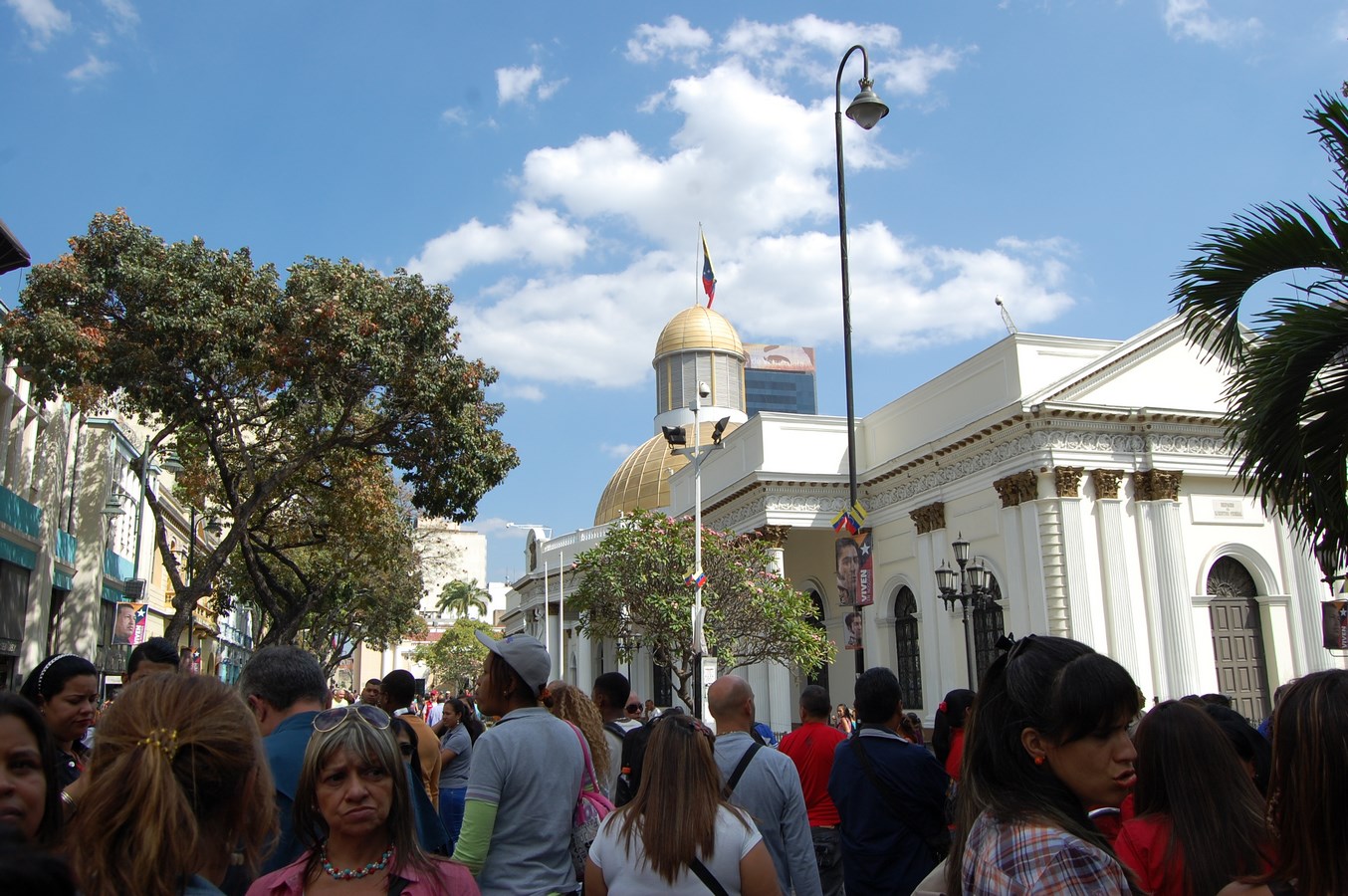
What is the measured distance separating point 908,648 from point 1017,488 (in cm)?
720

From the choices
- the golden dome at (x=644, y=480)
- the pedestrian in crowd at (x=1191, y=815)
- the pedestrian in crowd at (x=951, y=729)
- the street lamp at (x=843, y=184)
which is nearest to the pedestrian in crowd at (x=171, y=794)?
the pedestrian in crowd at (x=1191, y=815)

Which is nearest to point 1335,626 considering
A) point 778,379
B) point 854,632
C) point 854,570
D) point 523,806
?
point 854,570

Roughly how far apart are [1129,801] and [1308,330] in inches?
243

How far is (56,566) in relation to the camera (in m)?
24.0

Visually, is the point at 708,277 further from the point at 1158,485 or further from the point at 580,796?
the point at 580,796

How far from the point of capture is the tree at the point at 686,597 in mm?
27219

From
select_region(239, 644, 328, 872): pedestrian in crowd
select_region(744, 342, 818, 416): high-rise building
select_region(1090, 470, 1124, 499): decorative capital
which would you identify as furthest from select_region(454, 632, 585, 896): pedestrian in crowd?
select_region(744, 342, 818, 416): high-rise building

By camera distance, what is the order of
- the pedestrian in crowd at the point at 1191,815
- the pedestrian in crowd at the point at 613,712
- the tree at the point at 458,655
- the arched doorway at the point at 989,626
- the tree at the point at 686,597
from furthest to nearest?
the tree at the point at 458,655 → the tree at the point at 686,597 → the arched doorway at the point at 989,626 → the pedestrian in crowd at the point at 613,712 → the pedestrian in crowd at the point at 1191,815

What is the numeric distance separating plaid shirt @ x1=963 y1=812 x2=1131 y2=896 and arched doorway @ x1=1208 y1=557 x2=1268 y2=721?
86.4 feet

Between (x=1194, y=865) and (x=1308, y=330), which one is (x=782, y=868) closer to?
(x=1194, y=865)

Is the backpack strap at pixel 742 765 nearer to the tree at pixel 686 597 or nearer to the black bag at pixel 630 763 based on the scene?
the black bag at pixel 630 763

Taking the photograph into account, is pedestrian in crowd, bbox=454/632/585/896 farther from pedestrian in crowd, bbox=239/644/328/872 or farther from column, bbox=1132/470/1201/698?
column, bbox=1132/470/1201/698

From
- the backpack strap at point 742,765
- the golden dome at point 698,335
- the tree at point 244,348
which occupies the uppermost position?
the golden dome at point 698,335

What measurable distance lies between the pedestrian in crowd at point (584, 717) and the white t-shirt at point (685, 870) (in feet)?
8.49
